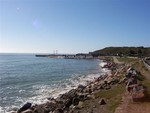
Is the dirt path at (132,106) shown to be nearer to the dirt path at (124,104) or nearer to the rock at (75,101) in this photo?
the dirt path at (124,104)

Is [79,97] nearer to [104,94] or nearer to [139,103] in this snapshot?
[104,94]

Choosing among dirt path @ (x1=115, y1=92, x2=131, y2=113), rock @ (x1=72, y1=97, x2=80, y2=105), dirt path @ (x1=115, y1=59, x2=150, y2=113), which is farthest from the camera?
rock @ (x1=72, y1=97, x2=80, y2=105)

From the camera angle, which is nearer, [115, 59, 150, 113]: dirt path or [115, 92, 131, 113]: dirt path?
[115, 59, 150, 113]: dirt path

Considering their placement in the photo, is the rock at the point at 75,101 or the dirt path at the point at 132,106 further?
the rock at the point at 75,101

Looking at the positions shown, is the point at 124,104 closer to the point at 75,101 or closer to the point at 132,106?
the point at 132,106

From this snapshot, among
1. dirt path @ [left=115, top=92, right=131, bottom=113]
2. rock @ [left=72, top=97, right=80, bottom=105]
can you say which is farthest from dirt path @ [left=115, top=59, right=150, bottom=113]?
rock @ [left=72, top=97, right=80, bottom=105]

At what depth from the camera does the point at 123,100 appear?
2103 cm

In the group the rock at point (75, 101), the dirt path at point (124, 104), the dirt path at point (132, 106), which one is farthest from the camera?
the rock at point (75, 101)

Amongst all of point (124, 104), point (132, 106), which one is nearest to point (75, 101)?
point (124, 104)

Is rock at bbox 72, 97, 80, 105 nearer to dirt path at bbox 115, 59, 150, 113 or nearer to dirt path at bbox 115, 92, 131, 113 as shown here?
dirt path at bbox 115, 92, 131, 113

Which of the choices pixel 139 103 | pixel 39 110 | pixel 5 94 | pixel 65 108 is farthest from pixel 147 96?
pixel 5 94

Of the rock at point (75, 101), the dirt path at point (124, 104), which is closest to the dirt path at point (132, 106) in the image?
the dirt path at point (124, 104)

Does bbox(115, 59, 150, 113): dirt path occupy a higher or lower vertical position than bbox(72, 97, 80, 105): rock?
higher

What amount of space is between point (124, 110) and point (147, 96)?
11.7 feet
